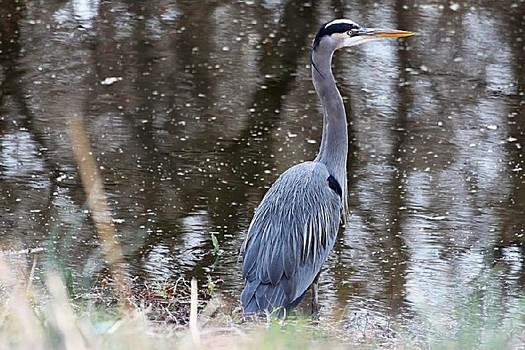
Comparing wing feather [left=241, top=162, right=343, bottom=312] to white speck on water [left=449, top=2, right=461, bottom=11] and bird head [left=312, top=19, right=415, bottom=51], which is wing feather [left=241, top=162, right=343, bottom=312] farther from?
white speck on water [left=449, top=2, right=461, bottom=11]

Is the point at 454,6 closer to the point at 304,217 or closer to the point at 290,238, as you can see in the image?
the point at 304,217

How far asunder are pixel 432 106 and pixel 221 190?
2.22m

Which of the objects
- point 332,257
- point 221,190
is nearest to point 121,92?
point 221,190

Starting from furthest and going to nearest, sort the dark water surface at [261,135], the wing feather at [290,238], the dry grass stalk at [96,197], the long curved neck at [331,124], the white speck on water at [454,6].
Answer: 1. the white speck on water at [454,6]
2. the dark water surface at [261,135]
3. the dry grass stalk at [96,197]
4. the long curved neck at [331,124]
5. the wing feather at [290,238]

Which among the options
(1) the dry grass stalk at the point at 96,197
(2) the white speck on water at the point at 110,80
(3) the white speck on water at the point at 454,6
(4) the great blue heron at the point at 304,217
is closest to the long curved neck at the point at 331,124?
(4) the great blue heron at the point at 304,217

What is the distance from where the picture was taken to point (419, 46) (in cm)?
973

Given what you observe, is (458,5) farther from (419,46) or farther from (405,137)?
(405,137)

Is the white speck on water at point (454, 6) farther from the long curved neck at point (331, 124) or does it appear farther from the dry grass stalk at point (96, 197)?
the long curved neck at point (331, 124)

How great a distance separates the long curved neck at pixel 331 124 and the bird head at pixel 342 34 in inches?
2.7

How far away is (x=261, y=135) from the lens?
7672 mm

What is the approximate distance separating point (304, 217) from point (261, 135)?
8.29 ft

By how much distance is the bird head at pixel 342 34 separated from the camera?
5578 mm

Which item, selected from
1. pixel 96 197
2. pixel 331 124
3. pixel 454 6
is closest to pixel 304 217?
pixel 331 124

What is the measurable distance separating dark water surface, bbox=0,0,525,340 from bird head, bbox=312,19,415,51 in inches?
48.4
